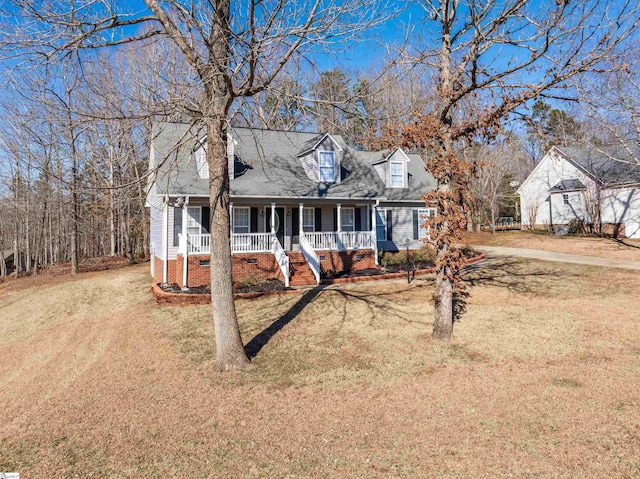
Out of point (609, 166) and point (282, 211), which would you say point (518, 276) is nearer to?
point (282, 211)

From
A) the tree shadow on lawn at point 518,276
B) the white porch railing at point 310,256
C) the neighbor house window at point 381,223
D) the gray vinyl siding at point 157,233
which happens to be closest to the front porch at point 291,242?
the white porch railing at point 310,256

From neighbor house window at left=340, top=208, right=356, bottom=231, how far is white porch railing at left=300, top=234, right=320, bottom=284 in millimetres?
2624

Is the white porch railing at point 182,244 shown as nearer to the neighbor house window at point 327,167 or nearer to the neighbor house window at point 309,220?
the neighbor house window at point 309,220

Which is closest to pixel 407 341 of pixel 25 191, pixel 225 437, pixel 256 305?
pixel 225 437

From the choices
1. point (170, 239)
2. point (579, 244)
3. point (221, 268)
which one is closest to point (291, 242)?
point (170, 239)

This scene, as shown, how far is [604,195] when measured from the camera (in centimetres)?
2281

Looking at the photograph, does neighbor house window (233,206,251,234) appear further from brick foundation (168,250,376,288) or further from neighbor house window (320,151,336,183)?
neighbor house window (320,151,336,183)

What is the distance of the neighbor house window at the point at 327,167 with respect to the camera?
634 inches

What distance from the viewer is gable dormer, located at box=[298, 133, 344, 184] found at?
15953mm

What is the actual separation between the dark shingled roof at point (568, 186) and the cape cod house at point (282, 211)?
45.0 feet

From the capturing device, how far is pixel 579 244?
62.2 ft

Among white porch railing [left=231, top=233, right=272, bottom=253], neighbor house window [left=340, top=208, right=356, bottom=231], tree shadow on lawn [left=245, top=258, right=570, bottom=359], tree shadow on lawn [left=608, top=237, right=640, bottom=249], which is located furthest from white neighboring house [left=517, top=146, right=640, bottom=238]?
white porch railing [left=231, top=233, right=272, bottom=253]

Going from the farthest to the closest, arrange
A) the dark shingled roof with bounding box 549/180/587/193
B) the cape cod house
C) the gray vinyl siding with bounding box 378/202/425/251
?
the dark shingled roof with bounding box 549/180/587/193 → the gray vinyl siding with bounding box 378/202/425/251 → the cape cod house

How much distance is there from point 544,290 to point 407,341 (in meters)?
5.82
